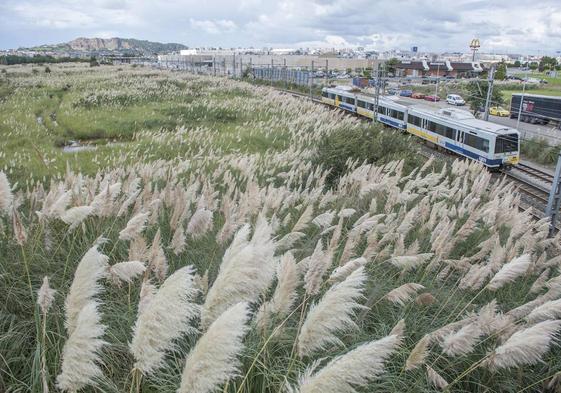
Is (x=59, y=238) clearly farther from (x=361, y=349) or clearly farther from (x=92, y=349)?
(x=361, y=349)

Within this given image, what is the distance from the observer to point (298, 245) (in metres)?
4.43

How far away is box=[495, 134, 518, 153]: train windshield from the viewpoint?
1634cm

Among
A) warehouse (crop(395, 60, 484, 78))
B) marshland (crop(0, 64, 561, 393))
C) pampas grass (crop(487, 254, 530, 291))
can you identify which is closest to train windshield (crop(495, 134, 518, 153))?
marshland (crop(0, 64, 561, 393))

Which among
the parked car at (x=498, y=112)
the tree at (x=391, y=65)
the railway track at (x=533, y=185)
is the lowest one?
the railway track at (x=533, y=185)

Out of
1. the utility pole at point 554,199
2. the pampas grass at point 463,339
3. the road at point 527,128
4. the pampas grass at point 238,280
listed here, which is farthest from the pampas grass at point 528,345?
the road at point 527,128

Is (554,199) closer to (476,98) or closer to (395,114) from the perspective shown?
(395,114)

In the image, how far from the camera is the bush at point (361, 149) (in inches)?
422

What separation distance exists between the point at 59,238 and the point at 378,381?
308cm

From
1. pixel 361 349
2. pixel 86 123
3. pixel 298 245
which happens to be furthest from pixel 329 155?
pixel 86 123

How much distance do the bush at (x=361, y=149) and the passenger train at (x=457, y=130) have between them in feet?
19.1

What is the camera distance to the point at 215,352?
4.78 ft

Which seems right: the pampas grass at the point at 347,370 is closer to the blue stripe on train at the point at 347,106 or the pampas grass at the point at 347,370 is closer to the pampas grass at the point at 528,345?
the pampas grass at the point at 528,345

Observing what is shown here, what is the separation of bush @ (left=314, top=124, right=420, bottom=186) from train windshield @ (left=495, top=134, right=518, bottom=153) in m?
5.74

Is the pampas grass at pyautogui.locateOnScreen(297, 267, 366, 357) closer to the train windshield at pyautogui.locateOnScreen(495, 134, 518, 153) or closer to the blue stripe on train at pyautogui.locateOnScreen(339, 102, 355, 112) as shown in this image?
the train windshield at pyautogui.locateOnScreen(495, 134, 518, 153)
